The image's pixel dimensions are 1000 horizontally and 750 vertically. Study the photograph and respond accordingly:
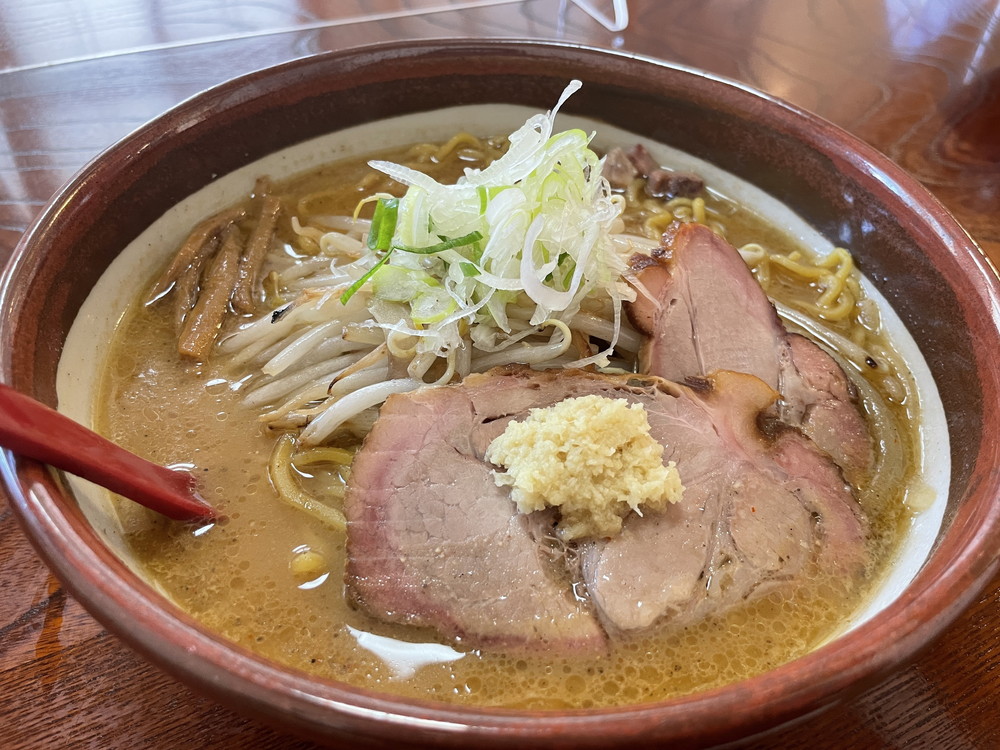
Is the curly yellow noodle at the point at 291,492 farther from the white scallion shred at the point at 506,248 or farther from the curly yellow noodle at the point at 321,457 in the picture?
the white scallion shred at the point at 506,248

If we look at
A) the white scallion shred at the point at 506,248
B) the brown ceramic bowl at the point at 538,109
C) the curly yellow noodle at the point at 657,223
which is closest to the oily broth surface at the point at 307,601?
the brown ceramic bowl at the point at 538,109

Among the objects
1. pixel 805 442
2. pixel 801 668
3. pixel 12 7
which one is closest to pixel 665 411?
pixel 805 442

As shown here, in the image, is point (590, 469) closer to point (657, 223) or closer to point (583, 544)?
point (583, 544)

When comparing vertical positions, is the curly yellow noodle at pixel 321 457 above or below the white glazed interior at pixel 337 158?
below

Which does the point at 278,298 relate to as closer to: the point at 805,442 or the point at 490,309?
the point at 490,309

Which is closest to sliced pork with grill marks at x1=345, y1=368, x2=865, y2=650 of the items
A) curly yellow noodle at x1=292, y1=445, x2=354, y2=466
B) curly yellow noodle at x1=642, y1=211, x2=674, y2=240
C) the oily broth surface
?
the oily broth surface

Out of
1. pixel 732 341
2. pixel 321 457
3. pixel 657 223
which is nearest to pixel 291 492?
pixel 321 457
